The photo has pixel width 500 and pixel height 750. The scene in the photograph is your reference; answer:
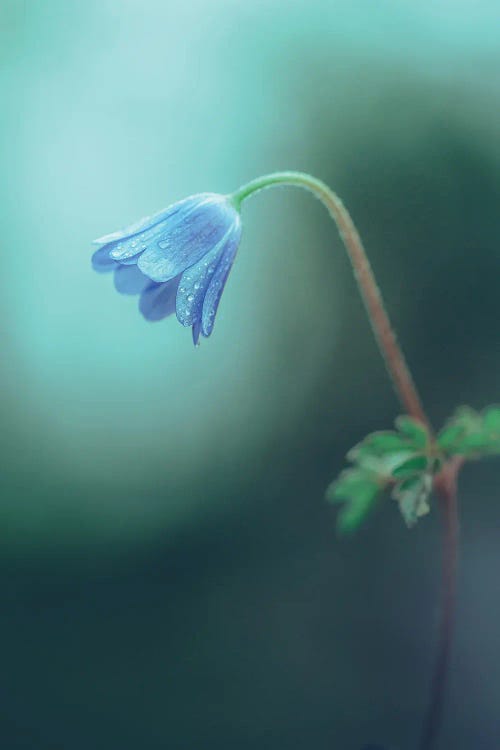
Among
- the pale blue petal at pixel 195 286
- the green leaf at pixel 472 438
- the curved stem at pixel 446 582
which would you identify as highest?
→ the pale blue petal at pixel 195 286

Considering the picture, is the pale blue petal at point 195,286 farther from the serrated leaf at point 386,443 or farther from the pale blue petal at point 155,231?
the serrated leaf at point 386,443

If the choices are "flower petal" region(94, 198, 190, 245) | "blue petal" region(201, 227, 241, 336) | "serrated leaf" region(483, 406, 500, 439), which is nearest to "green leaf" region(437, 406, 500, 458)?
"serrated leaf" region(483, 406, 500, 439)

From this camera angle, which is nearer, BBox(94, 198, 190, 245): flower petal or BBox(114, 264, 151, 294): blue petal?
BBox(94, 198, 190, 245): flower petal

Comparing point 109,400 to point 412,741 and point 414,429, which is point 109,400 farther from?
point 414,429

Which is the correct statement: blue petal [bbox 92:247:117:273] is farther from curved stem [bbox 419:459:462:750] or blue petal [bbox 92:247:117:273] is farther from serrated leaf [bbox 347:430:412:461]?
curved stem [bbox 419:459:462:750]

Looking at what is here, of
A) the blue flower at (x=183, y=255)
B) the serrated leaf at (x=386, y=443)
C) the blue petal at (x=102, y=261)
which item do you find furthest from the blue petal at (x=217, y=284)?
the serrated leaf at (x=386, y=443)

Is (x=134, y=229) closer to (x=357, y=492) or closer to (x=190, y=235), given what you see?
(x=190, y=235)

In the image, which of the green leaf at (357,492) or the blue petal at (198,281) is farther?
the green leaf at (357,492)
